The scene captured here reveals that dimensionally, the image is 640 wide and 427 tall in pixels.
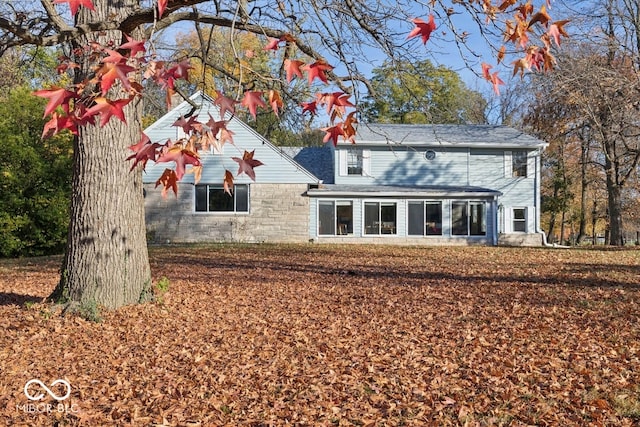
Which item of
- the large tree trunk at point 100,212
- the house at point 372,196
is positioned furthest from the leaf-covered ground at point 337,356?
the house at point 372,196

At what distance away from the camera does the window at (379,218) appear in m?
22.1

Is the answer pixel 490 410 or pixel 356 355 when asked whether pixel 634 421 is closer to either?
pixel 490 410

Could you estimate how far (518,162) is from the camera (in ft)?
78.2

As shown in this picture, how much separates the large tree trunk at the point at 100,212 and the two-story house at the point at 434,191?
1521 cm

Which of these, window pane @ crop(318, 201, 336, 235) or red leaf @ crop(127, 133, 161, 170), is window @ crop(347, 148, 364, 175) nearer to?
window pane @ crop(318, 201, 336, 235)

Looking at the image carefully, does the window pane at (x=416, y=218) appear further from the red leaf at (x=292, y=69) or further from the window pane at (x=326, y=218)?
the red leaf at (x=292, y=69)

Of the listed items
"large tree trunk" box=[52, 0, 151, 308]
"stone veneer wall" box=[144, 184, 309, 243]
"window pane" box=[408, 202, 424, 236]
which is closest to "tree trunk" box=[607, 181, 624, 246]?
"window pane" box=[408, 202, 424, 236]

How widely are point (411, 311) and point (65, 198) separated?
15.0 m

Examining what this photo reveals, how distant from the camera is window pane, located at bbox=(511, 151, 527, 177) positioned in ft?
78.1

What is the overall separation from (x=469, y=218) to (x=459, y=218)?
1.42 feet

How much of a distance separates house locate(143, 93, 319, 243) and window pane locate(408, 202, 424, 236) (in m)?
4.44

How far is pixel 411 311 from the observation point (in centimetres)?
687

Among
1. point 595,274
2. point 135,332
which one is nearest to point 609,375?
point 135,332

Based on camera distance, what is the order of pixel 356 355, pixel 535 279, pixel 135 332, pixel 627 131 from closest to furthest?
1. pixel 356 355
2. pixel 135 332
3. pixel 535 279
4. pixel 627 131
